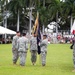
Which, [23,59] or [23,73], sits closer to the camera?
[23,73]

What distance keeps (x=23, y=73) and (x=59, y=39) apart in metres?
40.7

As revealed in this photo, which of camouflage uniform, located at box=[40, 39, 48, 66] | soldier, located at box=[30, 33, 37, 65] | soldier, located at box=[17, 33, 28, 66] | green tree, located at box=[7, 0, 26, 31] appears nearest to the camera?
soldier, located at box=[17, 33, 28, 66]

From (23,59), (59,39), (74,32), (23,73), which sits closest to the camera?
(23,73)

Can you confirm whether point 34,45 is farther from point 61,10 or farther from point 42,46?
point 61,10

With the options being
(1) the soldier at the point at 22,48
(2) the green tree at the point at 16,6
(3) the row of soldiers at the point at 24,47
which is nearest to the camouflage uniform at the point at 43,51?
(3) the row of soldiers at the point at 24,47

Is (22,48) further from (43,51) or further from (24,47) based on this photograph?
(43,51)

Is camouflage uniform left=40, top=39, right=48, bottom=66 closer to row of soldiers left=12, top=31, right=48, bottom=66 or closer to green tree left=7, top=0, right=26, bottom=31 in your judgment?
row of soldiers left=12, top=31, right=48, bottom=66

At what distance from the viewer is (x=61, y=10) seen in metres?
60.8

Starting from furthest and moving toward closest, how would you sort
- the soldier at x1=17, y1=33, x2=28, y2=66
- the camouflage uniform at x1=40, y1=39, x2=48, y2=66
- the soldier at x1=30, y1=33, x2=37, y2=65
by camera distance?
1. the soldier at x1=30, y1=33, x2=37, y2=65
2. the camouflage uniform at x1=40, y1=39, x2=48, y2=66
3. the soldier at x1=17, y1=33, x2=28, y2=66

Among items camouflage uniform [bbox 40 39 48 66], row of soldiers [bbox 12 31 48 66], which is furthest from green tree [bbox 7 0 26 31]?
camouflage uniform [bbox 40 39 48 66]

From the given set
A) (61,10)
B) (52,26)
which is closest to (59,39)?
(61,10)

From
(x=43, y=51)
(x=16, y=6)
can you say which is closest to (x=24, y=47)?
(x=43, y=51)

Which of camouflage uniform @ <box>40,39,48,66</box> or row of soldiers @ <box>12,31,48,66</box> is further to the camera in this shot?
camouflage uniform @ <box>40,39,48,66</box>

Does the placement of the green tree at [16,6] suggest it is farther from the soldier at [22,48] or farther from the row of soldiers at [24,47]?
the soldier at [22,48]
